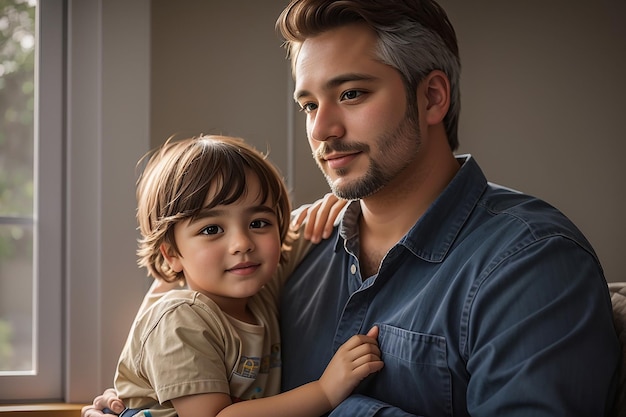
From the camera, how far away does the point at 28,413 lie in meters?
2.17

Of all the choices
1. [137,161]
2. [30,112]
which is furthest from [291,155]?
[30,112]

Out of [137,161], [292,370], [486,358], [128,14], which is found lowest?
[292,370]

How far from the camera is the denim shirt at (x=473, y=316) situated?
1271 millimetres

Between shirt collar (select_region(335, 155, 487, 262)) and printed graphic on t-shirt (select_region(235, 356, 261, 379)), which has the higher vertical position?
shirt collar (select_region(335, 155, 487, 262))

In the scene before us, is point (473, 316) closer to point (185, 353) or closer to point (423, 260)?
point (423, 260)

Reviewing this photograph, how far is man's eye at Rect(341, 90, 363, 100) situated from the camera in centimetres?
167

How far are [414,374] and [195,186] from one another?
2.07ft

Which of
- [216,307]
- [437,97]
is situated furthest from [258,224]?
[437,97]

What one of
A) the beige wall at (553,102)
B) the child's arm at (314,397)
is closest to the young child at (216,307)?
the child's arm at (314,397)

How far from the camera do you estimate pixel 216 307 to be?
1645mm

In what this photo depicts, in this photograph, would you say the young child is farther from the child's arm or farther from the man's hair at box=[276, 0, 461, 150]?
Result: the man's hair at box=[276, 0, 461, 150]

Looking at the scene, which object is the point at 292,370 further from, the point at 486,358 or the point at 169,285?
the point at 486,358

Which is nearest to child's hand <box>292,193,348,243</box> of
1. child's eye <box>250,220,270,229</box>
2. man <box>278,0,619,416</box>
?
man <box>278,0,619,416</box>

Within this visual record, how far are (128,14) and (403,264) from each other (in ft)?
3.89
